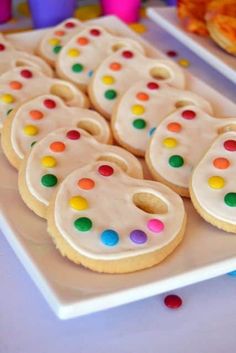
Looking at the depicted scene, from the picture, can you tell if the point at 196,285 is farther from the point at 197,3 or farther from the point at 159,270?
the point at 197,3

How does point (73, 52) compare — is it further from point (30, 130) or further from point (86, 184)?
point (86, 184)

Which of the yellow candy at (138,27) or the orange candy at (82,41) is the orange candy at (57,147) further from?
the yellow candy at (138,27)

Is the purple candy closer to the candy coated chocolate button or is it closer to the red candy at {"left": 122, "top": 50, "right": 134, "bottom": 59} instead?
the candy coated chocolate button

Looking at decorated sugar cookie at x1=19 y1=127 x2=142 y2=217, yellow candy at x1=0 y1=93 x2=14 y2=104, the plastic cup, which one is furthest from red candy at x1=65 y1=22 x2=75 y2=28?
decorated sugar cookie at x1=19 y1=127 x2=142 y2=217

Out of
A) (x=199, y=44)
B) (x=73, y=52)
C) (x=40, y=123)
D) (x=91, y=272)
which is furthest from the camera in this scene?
(x=199, y=44)

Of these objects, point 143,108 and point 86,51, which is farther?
point 86,51

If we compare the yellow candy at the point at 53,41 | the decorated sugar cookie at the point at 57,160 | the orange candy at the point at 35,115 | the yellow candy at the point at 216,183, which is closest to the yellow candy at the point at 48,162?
the decorated sugar cookie at the point at 57,160

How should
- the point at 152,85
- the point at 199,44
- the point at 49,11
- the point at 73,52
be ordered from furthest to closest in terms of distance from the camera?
the point at 49,11 < the point at 199,44 < the point at 73,52 < the point at 152,85

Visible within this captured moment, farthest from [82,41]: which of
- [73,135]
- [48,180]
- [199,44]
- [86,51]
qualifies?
[48,180]
